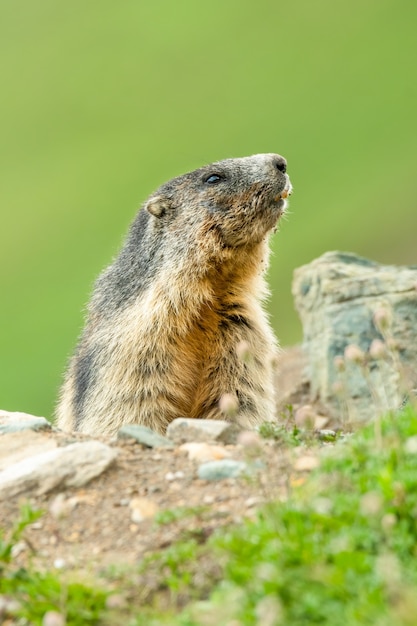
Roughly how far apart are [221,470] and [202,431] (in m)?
0.77

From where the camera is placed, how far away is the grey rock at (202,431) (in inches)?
220

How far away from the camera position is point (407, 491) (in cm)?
386

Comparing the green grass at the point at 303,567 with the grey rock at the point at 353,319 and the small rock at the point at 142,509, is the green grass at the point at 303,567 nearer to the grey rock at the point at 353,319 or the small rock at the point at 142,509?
the small rock at the point at 142,509

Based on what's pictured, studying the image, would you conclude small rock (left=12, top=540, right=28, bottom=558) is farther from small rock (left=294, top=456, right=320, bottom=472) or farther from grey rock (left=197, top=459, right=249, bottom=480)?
small rock (left=294, top=456, right=320, bottom=472)

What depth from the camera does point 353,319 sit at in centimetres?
1108

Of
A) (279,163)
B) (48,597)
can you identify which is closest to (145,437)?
(48,597)

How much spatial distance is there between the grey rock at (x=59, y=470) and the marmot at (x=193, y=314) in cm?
253

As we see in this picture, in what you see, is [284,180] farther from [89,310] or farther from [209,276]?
[89,310]

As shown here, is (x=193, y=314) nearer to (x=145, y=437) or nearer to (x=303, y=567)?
(x=145, y=437)

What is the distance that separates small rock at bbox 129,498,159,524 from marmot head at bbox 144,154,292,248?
Result: 3.70m

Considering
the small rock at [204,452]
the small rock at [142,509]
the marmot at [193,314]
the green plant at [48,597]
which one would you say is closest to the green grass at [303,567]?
the green plant at [48,597]

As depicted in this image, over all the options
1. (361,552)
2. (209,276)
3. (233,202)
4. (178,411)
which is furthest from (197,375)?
(361,552)

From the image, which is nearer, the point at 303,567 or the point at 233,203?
the point at 303,567

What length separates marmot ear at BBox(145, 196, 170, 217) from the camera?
863cm
